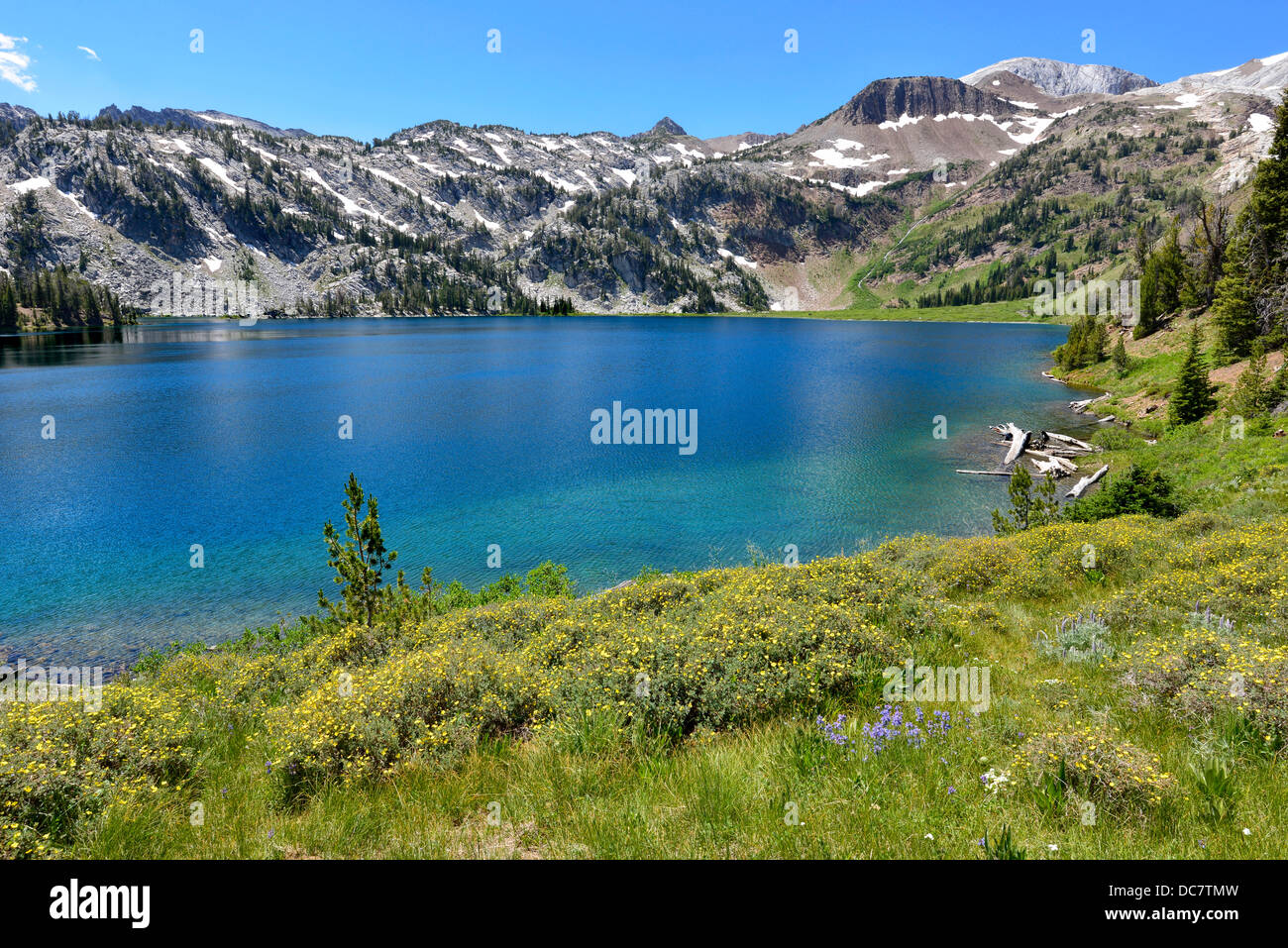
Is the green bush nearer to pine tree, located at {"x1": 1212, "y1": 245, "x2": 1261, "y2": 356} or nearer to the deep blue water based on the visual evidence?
the deep blue water

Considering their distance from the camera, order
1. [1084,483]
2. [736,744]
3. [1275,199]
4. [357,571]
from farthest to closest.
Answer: [1275,199] < [1084,483] < [357,571] < [736,744]

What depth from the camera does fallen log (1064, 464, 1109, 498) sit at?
117 feet

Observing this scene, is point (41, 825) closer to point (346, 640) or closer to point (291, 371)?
point (346, 640)

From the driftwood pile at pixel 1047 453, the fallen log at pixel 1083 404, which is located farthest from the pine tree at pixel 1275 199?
the driftwood pile at pixel 1047 453

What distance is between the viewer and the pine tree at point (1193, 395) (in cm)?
4222

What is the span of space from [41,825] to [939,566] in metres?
19.7

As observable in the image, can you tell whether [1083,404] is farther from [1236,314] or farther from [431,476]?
[431,476]

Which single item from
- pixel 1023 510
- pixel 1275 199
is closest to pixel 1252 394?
pixel 1023 510

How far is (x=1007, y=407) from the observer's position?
209 feet

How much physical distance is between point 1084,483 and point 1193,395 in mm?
15696

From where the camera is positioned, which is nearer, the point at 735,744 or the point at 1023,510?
the point at 735,744

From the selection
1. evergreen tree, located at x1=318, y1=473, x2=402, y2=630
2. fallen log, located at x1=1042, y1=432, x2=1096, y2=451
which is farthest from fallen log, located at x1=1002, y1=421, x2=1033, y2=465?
evergreen tree, located at x1=318, y1=473, x2=402, y2=630

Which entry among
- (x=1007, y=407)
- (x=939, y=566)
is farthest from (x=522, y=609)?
(x=1007, y=407)

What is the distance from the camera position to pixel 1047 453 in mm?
44125
